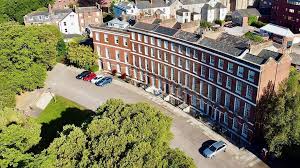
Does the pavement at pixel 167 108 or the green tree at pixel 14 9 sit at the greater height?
the green tree at pixel 14 9

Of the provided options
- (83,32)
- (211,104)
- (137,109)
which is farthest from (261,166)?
(83,32)

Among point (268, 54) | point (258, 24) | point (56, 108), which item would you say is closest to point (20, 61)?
point (56, 108)

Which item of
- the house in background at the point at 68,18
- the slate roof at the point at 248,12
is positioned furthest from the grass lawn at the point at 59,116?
the slate roof at the point at 248,12

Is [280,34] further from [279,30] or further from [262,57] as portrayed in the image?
[262,57]

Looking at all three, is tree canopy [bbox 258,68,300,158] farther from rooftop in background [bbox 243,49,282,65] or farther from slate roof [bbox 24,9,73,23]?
slate roof [bbox 24,9,73,23]

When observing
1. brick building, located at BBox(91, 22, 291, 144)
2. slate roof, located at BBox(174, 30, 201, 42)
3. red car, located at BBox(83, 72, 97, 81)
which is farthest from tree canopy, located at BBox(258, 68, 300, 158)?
red car, located at BBox(83, 72, 97, 81)

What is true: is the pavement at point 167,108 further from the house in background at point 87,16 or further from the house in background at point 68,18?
the house in background at point 87,16

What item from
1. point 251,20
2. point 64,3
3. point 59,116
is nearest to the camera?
point 59,116

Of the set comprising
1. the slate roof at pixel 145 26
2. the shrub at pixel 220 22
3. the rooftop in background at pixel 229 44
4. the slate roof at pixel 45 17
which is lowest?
the shrub at pixel 220 22
